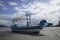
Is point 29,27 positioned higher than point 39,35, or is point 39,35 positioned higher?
point 29,27

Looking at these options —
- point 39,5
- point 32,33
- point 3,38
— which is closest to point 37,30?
point 32,33

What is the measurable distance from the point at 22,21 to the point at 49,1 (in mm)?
924

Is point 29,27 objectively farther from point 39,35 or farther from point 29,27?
point 39,35

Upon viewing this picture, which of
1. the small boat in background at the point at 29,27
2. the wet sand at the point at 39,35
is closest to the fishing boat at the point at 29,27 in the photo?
the small boat in background at the point at 29,27

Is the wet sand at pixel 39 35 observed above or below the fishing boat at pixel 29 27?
below

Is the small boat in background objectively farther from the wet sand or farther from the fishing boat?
the wet sand

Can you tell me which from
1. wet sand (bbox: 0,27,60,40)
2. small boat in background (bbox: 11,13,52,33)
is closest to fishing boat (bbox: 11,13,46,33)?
small boat in background (bbox: 11,13,52,33)

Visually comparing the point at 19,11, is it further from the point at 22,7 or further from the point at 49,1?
the point at 49,1

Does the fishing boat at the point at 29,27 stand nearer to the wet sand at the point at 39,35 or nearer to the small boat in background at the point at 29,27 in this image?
the small boat in background at the point at 29,27

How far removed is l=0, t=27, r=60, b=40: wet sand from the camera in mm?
3303

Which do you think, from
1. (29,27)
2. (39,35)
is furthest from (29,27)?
(39,35)

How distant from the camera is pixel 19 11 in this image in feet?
11.2

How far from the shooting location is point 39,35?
3.38 metres

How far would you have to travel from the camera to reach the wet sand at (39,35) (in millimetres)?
3303
